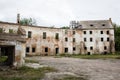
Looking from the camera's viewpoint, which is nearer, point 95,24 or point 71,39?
point 71,39

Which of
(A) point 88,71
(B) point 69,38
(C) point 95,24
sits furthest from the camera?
(C) point 95,24

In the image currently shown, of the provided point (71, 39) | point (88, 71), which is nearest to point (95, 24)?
point (71, 39)

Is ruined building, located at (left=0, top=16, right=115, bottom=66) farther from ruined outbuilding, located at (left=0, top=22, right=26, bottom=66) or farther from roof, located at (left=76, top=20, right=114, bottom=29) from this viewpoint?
ruined outbuilding, located at (left=0, top=22, right=26, bottom=66)

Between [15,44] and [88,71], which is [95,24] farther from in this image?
[15,44]

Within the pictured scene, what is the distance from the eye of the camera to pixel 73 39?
152 ft

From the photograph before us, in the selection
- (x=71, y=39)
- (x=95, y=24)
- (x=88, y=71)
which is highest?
(x=95, y=24)

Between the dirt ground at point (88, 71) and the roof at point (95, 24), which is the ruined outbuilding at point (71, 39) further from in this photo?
the dirt ground at point (88, 71)

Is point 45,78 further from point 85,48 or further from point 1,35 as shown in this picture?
point 85,48

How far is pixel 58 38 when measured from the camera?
144 feet

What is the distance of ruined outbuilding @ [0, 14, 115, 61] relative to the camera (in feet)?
131

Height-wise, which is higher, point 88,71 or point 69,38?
point 69,38

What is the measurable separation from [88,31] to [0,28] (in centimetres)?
2417

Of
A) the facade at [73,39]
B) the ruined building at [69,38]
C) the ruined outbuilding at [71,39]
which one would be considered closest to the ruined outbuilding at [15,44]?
the ruined building at [69,38]

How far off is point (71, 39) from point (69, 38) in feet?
2.27
